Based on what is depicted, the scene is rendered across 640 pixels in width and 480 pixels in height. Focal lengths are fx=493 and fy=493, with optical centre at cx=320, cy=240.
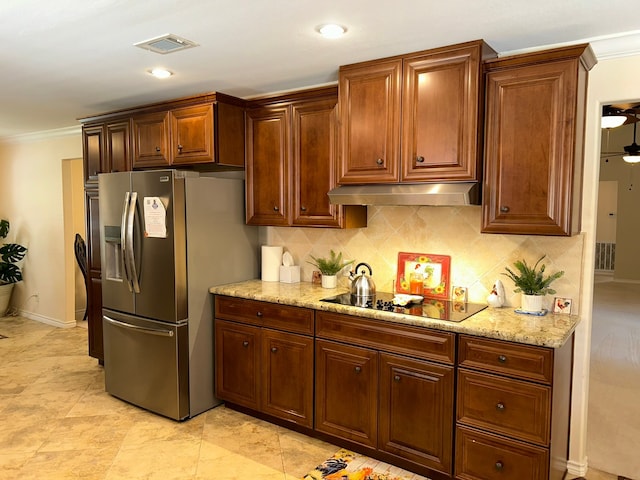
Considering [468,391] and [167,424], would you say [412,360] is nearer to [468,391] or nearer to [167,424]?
[468,391]

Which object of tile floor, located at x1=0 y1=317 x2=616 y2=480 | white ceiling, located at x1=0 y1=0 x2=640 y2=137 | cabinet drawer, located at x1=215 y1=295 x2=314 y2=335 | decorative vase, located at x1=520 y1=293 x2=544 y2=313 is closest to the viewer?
white ceiling, located at x1=0 y1=0 x2=640 y2=137

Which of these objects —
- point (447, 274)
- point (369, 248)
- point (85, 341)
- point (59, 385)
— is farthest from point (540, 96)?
point (85, 341)

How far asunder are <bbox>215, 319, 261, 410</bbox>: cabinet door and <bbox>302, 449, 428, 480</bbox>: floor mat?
743 millimetres

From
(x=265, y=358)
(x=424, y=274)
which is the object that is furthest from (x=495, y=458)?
(x=265, y=358)

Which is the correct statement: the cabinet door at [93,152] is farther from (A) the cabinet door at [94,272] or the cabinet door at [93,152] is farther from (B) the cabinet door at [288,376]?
(B) the cabinet door at [288,376]

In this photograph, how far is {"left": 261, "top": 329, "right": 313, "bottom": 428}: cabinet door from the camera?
3152mm

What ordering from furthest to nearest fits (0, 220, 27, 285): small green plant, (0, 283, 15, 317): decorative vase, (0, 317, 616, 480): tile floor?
(0, 283, 15, 317): decorative vase, (0, 220, 27, 285): small green plant, (0, 317, 616, 480): tile floor

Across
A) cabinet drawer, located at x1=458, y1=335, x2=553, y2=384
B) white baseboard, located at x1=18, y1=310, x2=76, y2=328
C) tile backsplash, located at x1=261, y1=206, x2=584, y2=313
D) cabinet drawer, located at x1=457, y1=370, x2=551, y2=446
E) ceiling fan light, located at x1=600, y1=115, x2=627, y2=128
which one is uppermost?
ceiling fan light, located at x1=600, y1=115, x2=627, y2=128

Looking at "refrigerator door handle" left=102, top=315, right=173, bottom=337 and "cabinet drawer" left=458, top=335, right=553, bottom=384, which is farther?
"refrigerator door handle" left=102, top=315, right=173, bottom=337

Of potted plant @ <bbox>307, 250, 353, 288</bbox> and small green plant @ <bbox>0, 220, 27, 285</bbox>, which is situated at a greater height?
potted plant @ <bbox>307, 250, 353, 288</bbox>

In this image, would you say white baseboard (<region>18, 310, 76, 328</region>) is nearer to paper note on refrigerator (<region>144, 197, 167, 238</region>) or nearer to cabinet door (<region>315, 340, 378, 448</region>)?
paper note on refrigerator (<region>144, 197, 167, 238</region>)

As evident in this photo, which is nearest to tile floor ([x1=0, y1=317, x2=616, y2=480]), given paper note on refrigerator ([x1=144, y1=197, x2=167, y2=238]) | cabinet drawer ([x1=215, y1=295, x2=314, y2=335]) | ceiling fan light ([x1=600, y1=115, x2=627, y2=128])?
cabinet drawer ([x1=215, y1=295, x2=314, y2=335])

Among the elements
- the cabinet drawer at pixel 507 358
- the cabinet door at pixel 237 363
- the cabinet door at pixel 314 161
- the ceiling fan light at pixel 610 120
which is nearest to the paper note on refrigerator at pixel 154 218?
the cabinet door at pixel 237 363

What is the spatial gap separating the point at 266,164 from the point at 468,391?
2.11 m
